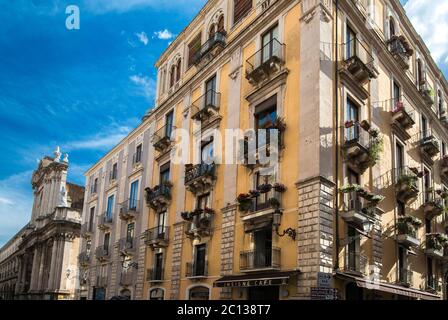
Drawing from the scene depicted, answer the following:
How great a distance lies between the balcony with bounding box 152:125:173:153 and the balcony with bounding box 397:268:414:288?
1531 centimetres

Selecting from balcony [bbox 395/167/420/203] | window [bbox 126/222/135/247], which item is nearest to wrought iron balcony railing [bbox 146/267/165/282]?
window [bbox 126/222/135/247]

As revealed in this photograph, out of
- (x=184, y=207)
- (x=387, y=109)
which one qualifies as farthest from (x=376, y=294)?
(x=184, y=207)

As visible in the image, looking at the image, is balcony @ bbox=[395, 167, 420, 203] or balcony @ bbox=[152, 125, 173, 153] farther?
balcony @ bbox=[152, 125, 173, 153]

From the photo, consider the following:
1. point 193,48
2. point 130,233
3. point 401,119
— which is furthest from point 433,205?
point 130,233

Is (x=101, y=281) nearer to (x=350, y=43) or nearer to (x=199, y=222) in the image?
(x=199, y=222)

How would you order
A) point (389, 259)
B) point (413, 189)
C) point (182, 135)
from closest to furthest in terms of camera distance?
point (389, 259) < point (413, 189) < point (182, 135)

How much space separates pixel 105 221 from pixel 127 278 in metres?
7.56

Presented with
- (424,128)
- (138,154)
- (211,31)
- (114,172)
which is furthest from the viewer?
(114,172)

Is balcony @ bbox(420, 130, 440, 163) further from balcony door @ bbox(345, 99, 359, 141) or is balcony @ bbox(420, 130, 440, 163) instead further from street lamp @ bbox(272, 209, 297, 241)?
street lamp @ bbox(272, 209, 297, 241)

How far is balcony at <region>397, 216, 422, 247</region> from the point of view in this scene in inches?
840

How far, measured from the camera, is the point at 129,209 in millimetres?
32312

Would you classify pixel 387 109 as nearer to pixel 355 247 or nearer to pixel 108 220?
pixel 355 247
